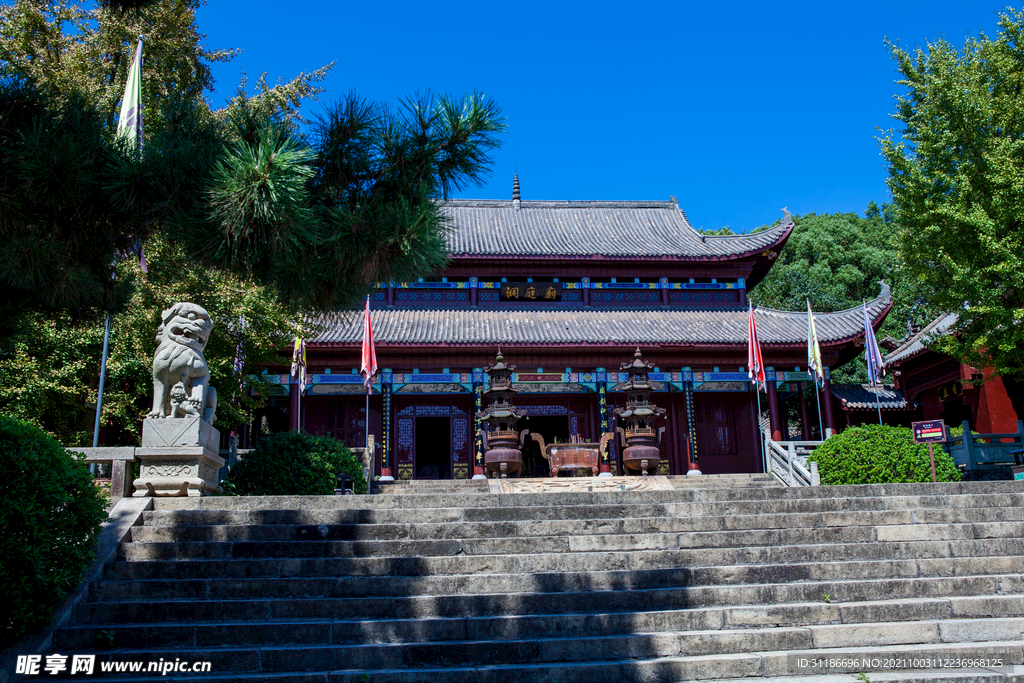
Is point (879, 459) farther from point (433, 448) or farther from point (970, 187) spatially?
point (433, 448)

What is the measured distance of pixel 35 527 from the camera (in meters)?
4.92

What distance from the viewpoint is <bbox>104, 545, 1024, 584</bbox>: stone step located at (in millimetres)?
6105

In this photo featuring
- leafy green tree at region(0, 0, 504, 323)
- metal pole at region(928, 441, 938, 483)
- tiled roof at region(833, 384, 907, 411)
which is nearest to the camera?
leafy green tree at region(0, 0, 504, 323)

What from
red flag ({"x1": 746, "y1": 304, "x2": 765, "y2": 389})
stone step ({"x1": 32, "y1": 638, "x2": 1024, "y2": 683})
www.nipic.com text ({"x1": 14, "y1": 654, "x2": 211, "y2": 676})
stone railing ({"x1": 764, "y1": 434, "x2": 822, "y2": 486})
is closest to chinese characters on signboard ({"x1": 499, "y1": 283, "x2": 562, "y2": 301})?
red flag ({"x1": 746, "y1": 304, "x2": 765, "y2": 389})

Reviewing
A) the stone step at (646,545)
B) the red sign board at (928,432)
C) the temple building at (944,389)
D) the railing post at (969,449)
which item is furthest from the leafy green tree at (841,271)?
the stone step at (646,545)

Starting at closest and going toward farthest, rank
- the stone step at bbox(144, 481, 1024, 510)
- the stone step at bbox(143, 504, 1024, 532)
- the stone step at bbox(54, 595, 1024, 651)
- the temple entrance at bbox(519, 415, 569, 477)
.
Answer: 1. the stone step at bbox(54, 595, 1024, 651)
2. the stone step at bbox(143, 504, 1024, 532)
3. the stone step at bbox(144, 481, 1024, 510)
4. the temple entrance at bbox(519, 415, 569, 477)

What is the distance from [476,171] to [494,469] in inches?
358

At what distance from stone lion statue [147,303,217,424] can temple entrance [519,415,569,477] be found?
13.5m

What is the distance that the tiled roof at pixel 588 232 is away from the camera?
21.8m

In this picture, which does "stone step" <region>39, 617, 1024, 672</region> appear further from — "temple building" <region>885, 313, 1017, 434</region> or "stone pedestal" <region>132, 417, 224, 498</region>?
"temple building" <region>885, 313, 1017, 434</region>

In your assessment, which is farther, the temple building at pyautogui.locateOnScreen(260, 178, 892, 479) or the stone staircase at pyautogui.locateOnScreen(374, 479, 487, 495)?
the temple building at pyautogui.locateOnScreen(260, 178, 892, 479)

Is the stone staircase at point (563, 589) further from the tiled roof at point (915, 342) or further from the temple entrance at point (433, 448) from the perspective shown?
the tiled roof at point (915, 342)

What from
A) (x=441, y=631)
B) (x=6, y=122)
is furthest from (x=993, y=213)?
(x=6, y=122)

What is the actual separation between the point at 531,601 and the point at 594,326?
14738mm
